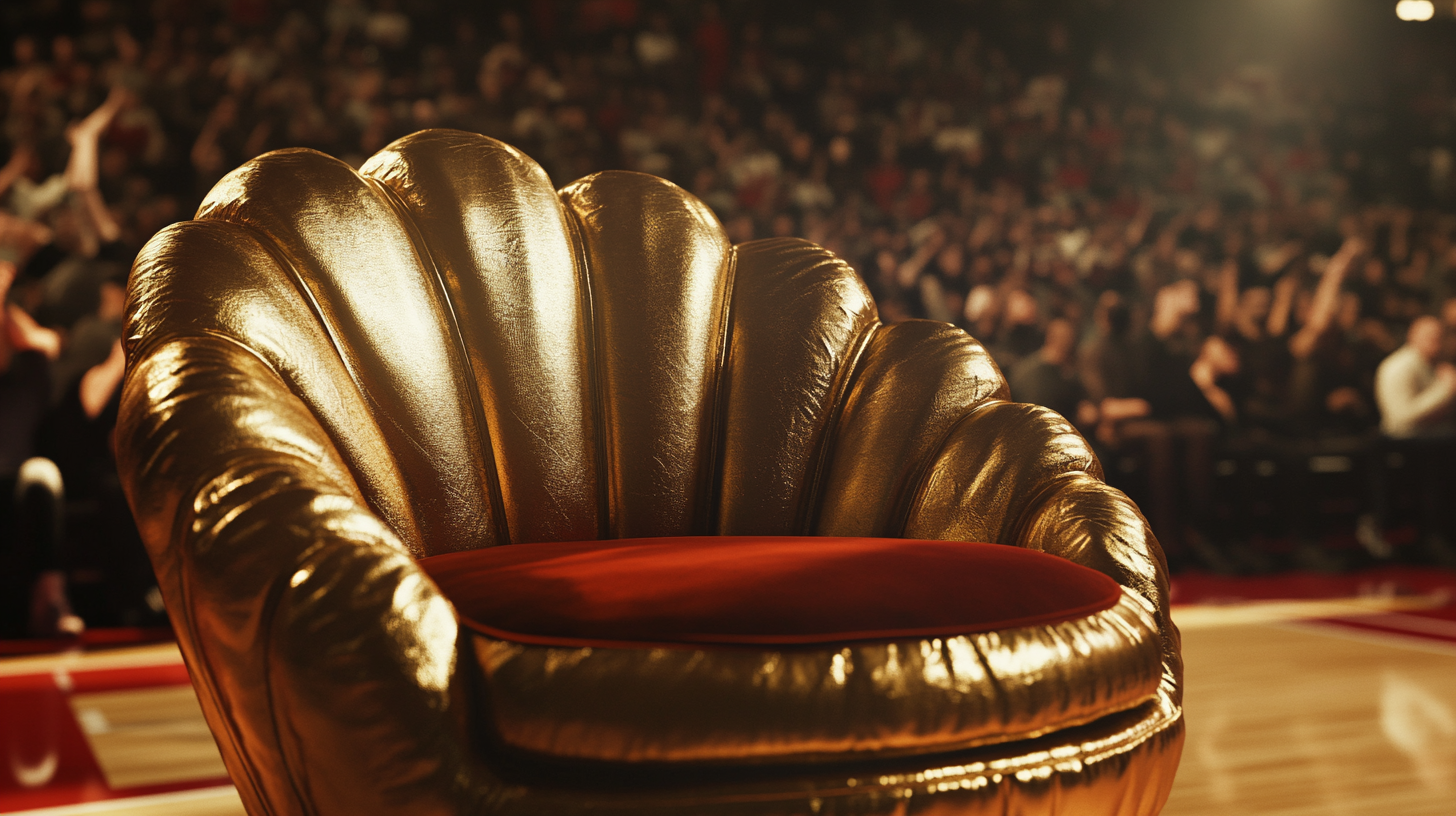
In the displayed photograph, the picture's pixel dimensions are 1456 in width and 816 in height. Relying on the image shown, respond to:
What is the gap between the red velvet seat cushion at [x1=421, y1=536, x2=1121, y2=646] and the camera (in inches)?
26.6

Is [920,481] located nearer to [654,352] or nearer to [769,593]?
[654,352]

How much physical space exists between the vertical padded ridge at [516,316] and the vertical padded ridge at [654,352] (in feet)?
0.09

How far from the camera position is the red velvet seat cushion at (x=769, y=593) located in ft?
2.22

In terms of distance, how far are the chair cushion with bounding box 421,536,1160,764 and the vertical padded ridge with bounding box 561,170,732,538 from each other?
38cm

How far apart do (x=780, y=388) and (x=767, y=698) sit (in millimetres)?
572

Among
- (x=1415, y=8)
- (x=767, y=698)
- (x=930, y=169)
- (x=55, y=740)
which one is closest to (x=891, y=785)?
(x=767, y=698)

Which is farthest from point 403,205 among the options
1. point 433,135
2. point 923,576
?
point 923,576

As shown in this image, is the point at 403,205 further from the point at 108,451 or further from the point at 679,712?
the point at 108,451

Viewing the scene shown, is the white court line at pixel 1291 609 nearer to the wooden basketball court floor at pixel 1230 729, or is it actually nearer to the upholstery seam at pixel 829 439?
the wooden basketball court floor at pixel 1230 729

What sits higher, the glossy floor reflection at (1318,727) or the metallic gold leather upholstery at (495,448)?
the metallic gold leather upholstery at (495,448)

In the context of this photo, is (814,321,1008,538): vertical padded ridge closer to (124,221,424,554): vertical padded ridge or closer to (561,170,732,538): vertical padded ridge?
(561,170,732,538): vertical padded ridge

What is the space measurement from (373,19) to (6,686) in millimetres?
3362

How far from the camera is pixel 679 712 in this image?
0.65 meters

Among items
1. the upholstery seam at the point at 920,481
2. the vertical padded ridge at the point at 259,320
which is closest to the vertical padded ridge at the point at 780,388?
the upholstery seam at the point at 920,481
